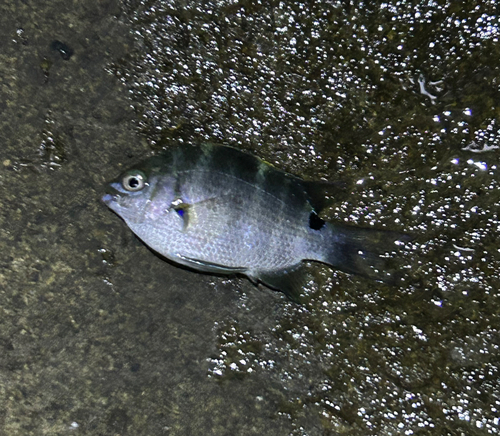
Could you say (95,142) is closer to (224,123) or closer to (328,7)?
(224,123)

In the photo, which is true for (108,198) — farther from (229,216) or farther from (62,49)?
(62,49)

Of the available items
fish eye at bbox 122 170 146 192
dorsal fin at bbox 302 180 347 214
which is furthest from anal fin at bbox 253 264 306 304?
fish eye at bbox 122 170 146 192

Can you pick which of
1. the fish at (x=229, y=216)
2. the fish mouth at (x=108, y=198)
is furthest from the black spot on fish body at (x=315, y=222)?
the fish mouth at (x=108, y=198)

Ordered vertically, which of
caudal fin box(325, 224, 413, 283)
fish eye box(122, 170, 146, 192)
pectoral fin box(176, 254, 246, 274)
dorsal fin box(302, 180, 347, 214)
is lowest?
pectoral fin box(176, 254, 246, 274)

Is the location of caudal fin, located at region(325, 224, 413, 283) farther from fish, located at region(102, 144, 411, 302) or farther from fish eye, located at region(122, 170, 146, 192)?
fish eye, located at region(122, 170, 146, 192)

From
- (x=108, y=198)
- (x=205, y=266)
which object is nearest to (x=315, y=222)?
(x=205, y=266)
